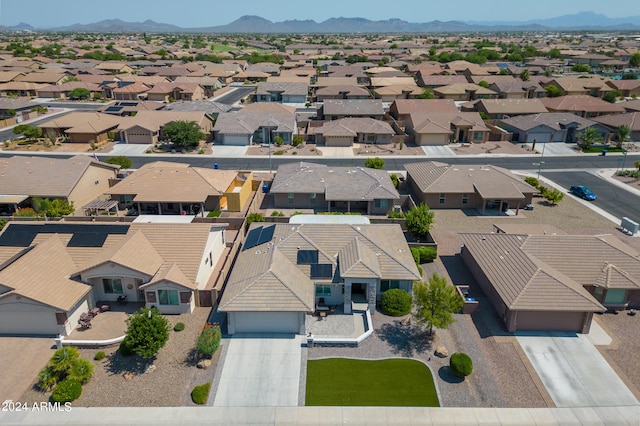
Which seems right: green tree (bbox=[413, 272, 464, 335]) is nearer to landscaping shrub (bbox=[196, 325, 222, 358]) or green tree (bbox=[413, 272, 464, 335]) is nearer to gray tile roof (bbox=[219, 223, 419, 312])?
gray tile roof (bbox=[219, 223, 419, 312])

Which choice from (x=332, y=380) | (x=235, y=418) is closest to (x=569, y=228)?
(x=332, y=380)

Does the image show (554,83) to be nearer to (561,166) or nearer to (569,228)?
(561,166)

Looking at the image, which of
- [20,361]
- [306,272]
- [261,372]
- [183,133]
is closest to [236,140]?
[183,133]

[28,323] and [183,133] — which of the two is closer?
[28,323]

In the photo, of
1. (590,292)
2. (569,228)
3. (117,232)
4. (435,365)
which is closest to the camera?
(435,365)

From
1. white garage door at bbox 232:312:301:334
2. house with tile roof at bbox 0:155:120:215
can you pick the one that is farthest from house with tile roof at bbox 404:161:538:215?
house with tile roof at bbox 0:155:120:215

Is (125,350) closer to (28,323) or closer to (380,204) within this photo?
(28,323)

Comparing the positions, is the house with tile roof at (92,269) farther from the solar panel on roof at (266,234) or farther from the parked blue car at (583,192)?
the parked blue car at (583,192)
